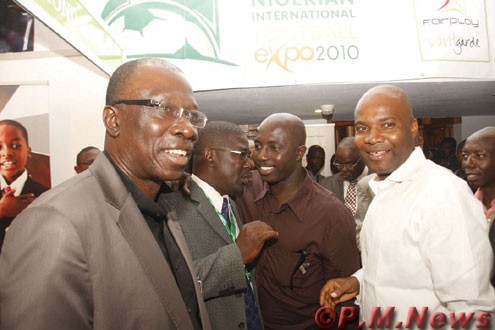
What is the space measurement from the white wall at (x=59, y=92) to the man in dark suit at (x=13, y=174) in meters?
0.12

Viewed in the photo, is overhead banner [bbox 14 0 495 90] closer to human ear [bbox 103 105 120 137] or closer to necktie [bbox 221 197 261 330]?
necktie [bbox 221 197 261 330]

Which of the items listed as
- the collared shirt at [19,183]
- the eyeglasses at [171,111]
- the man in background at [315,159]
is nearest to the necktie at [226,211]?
the eyeglasses at [171,111]

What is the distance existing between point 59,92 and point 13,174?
2.28ft

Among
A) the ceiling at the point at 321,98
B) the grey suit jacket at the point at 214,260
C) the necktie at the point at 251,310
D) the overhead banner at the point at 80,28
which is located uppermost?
the ceiling at the point at 321,98

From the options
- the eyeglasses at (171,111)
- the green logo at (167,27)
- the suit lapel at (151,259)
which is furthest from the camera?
Result: the green logo at (167,27)

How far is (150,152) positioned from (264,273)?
1.45 m

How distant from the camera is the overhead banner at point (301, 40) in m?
2.97

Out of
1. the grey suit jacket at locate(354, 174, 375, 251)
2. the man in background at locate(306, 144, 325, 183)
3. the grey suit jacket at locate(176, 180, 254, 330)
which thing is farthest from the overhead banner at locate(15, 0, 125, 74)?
the man in background at locate(306, 144, 325, 183)

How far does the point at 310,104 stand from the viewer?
5523 mm

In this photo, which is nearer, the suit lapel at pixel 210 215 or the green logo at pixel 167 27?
the suit lapel at pixel 210 215

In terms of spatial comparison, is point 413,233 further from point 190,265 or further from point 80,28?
point 80,28

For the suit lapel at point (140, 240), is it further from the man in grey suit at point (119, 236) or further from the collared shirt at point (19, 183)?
the collared shirt at point (19, 183)

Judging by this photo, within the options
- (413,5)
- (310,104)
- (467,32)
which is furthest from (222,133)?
(310,104)

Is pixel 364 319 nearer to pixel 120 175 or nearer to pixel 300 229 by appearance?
pixel 300 229
